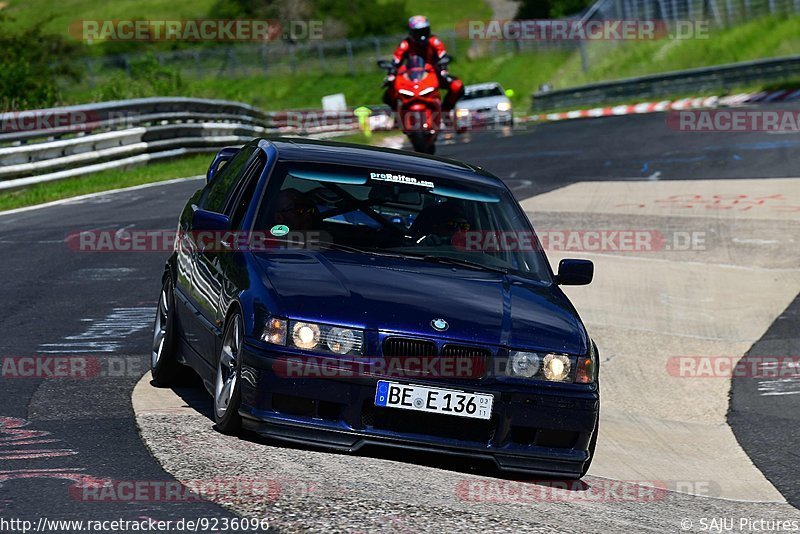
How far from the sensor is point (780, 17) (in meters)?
48.9

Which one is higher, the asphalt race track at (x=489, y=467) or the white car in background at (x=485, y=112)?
the white car in background at (x=485, y=112)

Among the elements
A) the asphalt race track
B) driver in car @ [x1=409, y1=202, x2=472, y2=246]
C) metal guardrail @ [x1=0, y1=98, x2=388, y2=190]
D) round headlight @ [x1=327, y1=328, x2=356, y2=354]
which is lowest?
the asphalt race track

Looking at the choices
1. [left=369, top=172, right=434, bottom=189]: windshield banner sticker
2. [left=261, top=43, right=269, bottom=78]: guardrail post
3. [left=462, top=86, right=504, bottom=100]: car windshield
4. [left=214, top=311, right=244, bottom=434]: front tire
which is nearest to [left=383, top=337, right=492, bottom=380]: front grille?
[left=214, top=311, right=244, bottom=434]: front tire

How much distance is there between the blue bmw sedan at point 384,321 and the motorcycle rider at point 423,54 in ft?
32.0

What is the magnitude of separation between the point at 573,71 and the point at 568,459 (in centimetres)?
5086

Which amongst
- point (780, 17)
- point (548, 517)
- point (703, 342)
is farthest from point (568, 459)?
point (780, 17)

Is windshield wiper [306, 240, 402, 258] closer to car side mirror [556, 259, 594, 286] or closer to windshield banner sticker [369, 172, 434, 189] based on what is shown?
windshield banner sticker [369, 172, 434, 189]

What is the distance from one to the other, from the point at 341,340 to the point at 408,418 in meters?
0.47

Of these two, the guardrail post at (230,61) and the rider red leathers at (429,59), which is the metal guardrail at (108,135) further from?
A: the guardrail post at (230,61)

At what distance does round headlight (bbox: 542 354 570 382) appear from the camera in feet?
21.5

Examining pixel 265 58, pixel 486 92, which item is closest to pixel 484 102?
pixel 486 92

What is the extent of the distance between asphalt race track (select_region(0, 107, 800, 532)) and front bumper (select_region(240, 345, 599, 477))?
0.40 ft

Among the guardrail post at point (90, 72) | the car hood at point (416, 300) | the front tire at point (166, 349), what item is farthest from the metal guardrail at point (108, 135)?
the guardrail post at point (90, 72)

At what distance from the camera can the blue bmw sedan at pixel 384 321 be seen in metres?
6.31
